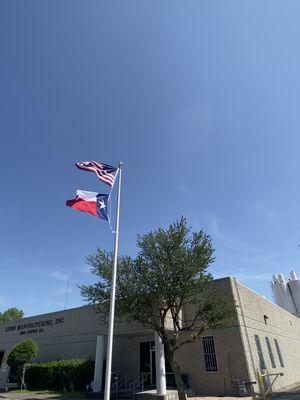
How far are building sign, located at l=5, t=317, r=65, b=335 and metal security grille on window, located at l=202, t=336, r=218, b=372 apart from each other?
14895 millimetres

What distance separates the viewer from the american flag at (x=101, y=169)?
39.2ft

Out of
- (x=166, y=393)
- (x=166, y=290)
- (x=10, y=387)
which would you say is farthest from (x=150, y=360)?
(x=10, y=387)

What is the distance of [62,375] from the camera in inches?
909

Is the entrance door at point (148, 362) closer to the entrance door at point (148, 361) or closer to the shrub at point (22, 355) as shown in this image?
the entrance door at point (148, 361)

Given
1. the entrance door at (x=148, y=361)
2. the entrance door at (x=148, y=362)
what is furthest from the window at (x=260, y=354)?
the entrance door at (x=148, y=361)

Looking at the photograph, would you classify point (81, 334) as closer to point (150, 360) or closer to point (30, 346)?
point (30, 346)

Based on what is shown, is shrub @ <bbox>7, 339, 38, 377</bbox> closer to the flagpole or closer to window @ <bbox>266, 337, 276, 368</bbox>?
window @ <bbox>266, 337, 276, 368</bbox>

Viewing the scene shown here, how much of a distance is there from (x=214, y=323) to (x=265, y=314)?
10.2 meters

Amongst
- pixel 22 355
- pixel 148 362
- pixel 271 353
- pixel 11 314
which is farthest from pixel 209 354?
pixel 11 314

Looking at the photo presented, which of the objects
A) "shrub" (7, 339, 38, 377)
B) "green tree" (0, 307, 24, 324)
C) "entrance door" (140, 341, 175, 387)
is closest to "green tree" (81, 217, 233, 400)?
"entrance door" (140, 341, 175, 387)

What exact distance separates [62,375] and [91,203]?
A: 18.0m

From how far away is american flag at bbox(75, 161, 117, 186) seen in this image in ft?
39.2

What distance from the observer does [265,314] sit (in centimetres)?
2436

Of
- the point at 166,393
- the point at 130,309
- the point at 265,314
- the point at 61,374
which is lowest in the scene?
the point at 166,393
